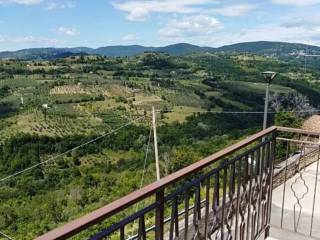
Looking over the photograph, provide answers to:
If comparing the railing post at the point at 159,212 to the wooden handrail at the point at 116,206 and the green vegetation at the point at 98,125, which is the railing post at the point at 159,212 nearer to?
the wooden handrail at the point at 116,206

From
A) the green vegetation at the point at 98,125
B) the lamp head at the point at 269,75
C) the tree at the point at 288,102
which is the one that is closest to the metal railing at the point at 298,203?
the lamp head at the point at 269,75

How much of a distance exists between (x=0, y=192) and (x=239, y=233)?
4155cm

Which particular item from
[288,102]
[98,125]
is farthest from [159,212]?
[288,102]

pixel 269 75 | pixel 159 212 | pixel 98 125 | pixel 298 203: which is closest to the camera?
pixel 159 212

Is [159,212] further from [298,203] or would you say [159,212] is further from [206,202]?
[298,203]

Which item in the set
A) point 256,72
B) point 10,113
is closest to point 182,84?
point 256,72

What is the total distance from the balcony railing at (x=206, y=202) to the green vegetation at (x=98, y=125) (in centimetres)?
2006

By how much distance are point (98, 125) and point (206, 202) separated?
55388 mm

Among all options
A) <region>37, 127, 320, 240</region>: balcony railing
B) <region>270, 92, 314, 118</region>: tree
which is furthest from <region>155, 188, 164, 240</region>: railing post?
<region>270, 92, 314, 118</region>: tree

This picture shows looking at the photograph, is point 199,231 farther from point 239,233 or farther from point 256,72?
point 256,72

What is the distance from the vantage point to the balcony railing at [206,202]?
1239 mm

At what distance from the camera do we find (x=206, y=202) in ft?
6.24

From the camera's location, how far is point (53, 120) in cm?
5838

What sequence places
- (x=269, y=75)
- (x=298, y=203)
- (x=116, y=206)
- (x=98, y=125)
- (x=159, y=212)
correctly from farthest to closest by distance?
1. (x=98, y=125)
2. (x=269, y=75)
3. (x=298, y=203)
4. (x=159, y=212)
5. (x=116, y=206)
